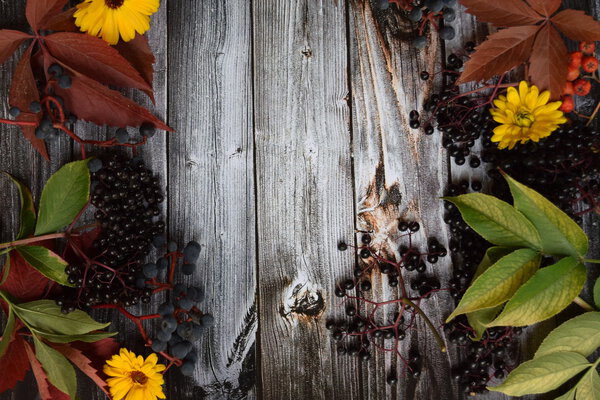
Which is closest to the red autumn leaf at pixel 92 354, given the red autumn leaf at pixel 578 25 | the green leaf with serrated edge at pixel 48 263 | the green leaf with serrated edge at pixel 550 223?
the green leaf with serrated edge at pixel 48 263

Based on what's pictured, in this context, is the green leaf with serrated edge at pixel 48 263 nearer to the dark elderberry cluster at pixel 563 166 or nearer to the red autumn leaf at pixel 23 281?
the red autumn leaf at pixel 23 281

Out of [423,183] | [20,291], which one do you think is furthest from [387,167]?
[20,291]

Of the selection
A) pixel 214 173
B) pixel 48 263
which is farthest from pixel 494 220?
pixel 48 263

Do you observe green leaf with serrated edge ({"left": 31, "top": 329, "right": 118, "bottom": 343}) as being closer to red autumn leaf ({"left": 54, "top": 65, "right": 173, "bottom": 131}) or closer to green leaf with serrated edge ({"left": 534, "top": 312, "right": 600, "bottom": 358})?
red autumn leaf ({"left": 54, "top": 65, "right": 173, "bottom": 131})

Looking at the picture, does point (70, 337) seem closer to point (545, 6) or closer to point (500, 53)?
point (500, 53)

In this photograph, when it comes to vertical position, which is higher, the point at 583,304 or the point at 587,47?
the point at 587,47

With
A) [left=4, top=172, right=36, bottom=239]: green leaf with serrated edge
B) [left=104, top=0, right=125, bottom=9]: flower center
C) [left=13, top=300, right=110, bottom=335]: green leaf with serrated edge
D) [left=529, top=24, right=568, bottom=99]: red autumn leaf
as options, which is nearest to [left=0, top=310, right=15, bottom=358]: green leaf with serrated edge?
[left=13, top=300, right=110, bottom=335]: green leaf with serrated edge
